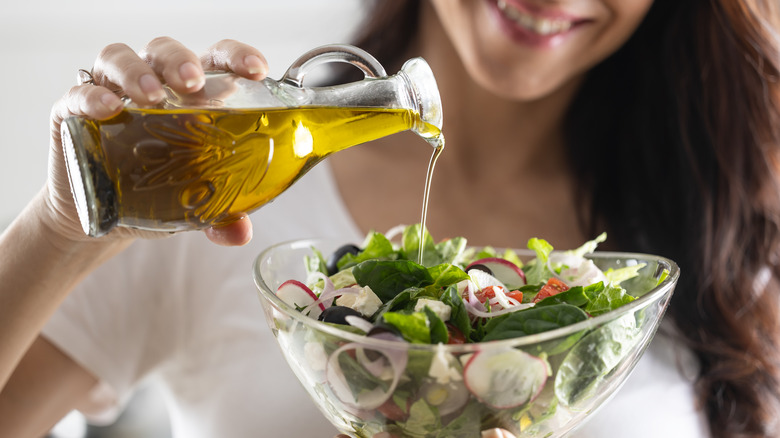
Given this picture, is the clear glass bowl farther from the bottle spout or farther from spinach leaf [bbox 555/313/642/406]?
the bottle spout

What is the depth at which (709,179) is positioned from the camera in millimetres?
1733

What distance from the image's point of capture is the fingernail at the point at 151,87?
775 mm

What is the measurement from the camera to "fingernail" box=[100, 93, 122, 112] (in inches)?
29.6

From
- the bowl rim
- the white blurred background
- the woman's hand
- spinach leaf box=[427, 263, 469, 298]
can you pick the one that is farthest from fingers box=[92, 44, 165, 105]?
the white blurred background

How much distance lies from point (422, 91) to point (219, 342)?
87cm

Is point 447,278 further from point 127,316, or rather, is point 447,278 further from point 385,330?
point 127,316

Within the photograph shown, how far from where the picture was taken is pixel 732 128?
1.70m


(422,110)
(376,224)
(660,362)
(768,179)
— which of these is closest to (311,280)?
(422,110)

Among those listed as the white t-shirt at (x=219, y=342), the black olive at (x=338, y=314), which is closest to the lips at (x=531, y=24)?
the white t-shirt at (x=219, y=342)

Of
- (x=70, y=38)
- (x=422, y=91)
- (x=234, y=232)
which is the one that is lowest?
(x=234, y=232)

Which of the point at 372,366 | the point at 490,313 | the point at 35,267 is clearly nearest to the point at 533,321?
the point at 490,313

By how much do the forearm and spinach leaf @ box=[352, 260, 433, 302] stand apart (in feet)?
1.46

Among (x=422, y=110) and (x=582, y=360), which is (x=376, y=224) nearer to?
(x=422, y=110)

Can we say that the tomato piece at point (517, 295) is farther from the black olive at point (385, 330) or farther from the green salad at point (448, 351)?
the black olive at point (385, 330)
